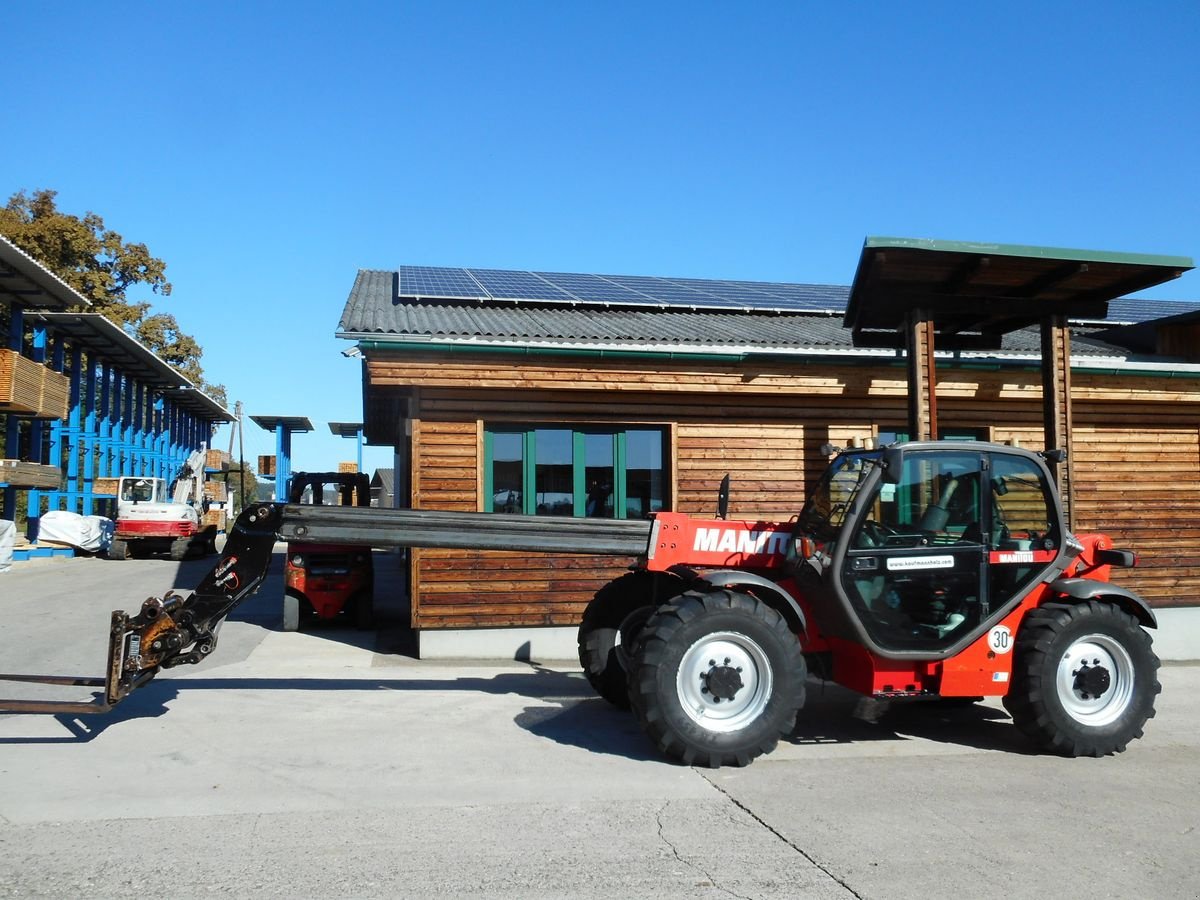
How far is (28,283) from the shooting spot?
2594 cm

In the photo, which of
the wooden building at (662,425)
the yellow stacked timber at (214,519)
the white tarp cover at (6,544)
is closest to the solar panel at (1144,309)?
the wooden building at (662,425)

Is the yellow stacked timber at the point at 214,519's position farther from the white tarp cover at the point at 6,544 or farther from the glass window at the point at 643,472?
the glass window at the point at 643,472

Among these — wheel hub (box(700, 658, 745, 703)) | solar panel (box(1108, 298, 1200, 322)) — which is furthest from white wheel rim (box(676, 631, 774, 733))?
solar panel (box(1108, 298, 1200, 322))

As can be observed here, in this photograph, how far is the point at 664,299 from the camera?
47.4ft

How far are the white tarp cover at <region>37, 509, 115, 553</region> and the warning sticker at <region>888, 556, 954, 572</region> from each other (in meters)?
26.6

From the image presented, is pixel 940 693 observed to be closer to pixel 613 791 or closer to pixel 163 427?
pixel 613 791

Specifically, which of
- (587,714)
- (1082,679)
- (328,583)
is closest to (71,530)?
(328,583)

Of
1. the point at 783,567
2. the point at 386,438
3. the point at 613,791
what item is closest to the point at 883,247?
the point at 783,567

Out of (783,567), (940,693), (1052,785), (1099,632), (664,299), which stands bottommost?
(1052,785)

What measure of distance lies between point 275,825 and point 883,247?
7.06 m

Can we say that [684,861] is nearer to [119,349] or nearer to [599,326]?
[599,326]

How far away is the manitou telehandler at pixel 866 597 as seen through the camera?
6.34 m

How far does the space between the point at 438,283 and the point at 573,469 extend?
15.9ft

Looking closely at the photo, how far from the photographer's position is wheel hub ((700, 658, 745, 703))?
626 cm
